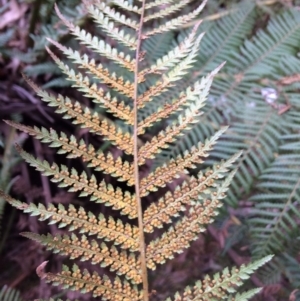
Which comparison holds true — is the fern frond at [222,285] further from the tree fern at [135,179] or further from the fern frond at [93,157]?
the fern frond at [93,157]

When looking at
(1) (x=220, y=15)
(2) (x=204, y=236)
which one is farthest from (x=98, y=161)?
(1) (x=220, y=15)

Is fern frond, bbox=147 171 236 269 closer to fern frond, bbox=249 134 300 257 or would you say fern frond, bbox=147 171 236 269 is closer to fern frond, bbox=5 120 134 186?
fern frond, bbox=5 120 134 186

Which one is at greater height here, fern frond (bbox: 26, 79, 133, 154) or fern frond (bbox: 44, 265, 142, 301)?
fern frond (bbox: 26, 79, 133, 154)

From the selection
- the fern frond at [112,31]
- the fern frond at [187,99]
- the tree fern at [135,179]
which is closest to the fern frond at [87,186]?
the tree fern at [135,179]

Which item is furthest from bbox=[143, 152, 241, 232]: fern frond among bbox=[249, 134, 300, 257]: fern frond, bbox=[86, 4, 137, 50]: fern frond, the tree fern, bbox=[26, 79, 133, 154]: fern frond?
bbox=[249, 134, 300, 257]: fern frond

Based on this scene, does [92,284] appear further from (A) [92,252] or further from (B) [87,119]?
(B) [87,119]

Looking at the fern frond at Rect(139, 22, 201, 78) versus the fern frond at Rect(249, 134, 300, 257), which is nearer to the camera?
the fern frond at Rect(139, 22, 201, 78)

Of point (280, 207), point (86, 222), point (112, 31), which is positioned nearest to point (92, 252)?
point (86, 222)
